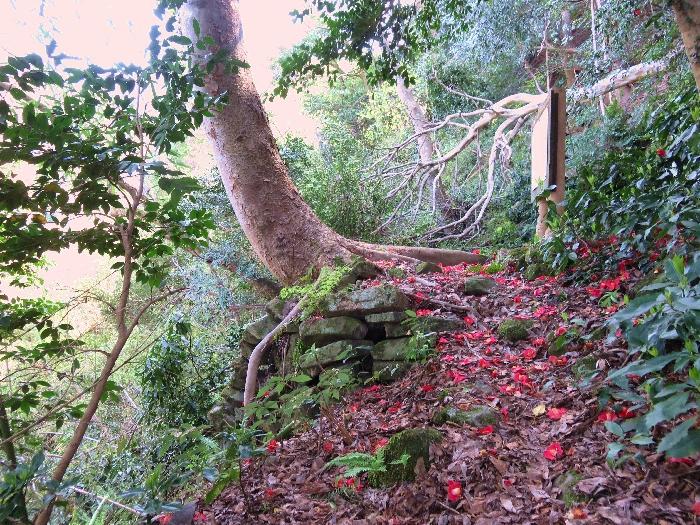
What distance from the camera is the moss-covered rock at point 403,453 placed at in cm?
254

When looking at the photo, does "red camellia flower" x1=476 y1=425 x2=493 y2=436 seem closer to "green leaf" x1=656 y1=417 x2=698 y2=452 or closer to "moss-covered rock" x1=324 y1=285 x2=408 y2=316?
"green leaf" x1=656 y1=417 x2=698 y2=452

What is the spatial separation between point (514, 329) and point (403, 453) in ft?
5.18

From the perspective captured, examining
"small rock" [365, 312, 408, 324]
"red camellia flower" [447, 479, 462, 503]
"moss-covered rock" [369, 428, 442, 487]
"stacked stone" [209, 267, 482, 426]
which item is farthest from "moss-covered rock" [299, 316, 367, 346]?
"red camellia flower" [447, 479, 462, 503]

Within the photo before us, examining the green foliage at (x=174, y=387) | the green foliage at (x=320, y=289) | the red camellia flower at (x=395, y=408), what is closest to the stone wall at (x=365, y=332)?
the green foliage at (x=320, y=289)

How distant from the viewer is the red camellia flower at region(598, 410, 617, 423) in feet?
7.68

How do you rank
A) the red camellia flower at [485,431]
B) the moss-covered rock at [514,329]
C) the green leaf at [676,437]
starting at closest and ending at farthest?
the green leaf at [676,437], the red camellia flower at [485,431], the moss-covered rock at [514,329]

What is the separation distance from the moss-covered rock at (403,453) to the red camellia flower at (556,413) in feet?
1.96

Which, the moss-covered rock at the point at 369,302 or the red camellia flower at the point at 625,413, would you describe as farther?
the moss-covered rock at the point at 369,302

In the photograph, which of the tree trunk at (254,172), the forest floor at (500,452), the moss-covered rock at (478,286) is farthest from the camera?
the tree trunk at (254,172)

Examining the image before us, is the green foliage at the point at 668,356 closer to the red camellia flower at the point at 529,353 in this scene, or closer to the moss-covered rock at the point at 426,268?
the red camellia flower at the point at 529,353

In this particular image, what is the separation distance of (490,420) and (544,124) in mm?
A: 3780

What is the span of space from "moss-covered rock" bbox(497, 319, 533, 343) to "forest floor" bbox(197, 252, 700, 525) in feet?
0.19

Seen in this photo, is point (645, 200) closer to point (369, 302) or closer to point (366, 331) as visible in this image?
Result: point (369, 302)

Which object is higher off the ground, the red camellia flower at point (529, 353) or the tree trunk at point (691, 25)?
the tree trunk at point (691, 25)
